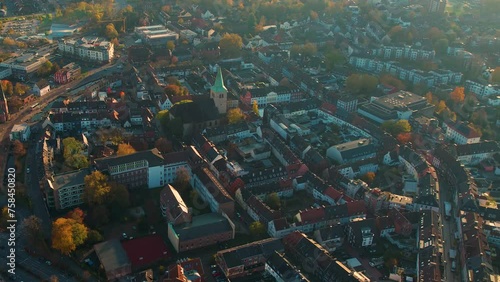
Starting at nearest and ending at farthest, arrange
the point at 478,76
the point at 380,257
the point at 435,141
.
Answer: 1. the point at 380,257
2. the point at 435,141
3. the point at 478,76

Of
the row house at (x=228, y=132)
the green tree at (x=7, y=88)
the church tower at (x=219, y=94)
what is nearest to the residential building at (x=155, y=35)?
the green tree at (x=7, y=88)

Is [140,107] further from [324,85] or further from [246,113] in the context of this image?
[324,85]

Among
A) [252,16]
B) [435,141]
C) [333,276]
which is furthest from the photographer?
[252,16]

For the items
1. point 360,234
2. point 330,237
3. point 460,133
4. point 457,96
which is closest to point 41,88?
point 330,237

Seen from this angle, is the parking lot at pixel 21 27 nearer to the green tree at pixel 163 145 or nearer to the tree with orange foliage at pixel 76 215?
the green tree at pixel 163 145

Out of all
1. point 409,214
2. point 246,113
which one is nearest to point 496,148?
point 409,214

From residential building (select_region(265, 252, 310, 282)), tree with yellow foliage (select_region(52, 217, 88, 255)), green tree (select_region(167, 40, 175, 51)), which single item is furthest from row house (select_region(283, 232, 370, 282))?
green tree (select_region(167, 40, 175, 51))
